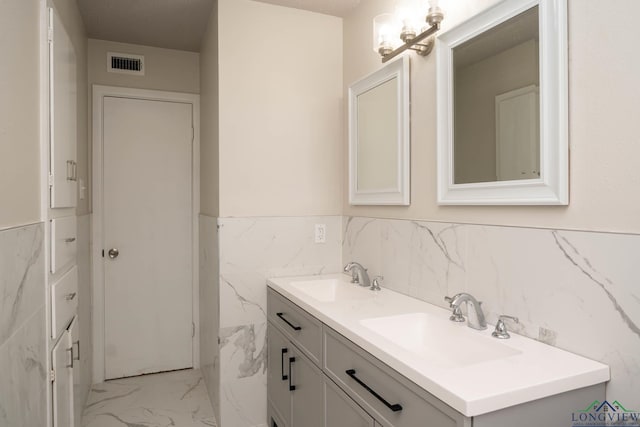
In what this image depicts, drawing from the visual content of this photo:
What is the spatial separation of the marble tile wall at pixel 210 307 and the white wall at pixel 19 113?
1004 millimetres

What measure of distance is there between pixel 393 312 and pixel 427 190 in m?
0.55


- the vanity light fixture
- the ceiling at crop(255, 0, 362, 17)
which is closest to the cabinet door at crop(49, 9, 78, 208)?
the ceiling at crop(255, 0, 362, 17)

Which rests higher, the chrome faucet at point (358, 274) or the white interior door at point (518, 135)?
the white interior door at point (518, 135)

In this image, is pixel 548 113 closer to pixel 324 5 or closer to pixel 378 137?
pixel 378 137

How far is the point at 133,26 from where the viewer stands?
271cm

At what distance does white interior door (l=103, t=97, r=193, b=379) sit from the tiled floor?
0.45ft

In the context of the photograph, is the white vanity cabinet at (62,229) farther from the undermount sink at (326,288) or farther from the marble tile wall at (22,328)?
the undermount sink at (326,288)

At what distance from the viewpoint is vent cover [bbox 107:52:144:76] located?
9.74 feet

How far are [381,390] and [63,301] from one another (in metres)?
1.47

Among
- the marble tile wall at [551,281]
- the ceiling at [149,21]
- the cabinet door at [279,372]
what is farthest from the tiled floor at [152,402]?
the ceiling at [149,21]

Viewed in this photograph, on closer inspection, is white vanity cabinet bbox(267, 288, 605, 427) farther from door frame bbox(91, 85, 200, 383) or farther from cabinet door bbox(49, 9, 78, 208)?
door frame bbox(91, 85, 200, 383)

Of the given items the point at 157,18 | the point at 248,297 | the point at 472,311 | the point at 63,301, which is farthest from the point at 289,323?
the point at 157,18

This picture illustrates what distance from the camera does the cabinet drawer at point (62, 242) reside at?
163cm

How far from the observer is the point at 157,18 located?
2.58 metres
